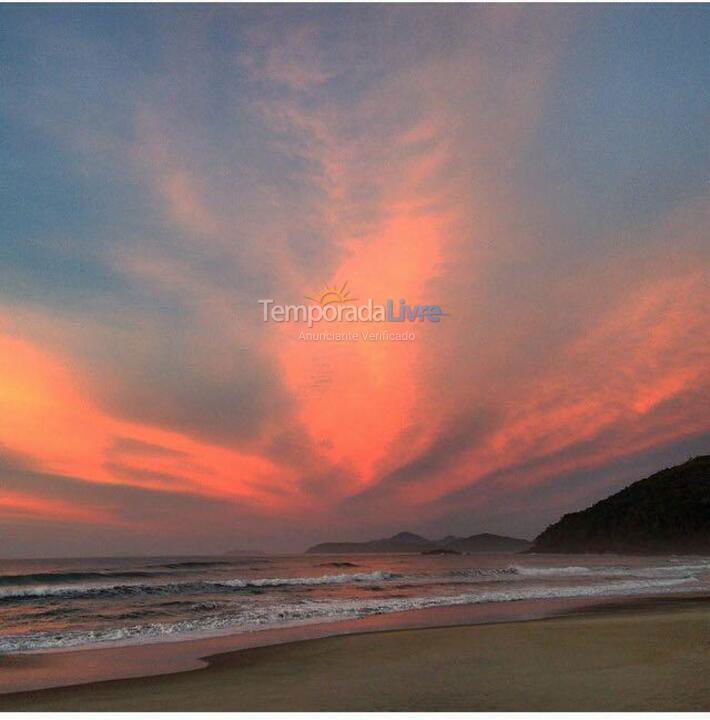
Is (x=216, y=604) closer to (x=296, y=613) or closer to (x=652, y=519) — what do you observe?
(x=296, y=613)

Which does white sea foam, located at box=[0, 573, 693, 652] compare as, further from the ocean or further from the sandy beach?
the sandy beach

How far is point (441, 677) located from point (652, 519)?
83.6m

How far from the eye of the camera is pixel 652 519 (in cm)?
7988

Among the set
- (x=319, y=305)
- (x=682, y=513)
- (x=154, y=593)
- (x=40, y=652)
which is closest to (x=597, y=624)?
(x=319, y=305)

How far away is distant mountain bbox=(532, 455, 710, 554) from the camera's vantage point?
73875 millimetres

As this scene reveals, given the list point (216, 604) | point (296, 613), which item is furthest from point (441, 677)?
point (216, 604)

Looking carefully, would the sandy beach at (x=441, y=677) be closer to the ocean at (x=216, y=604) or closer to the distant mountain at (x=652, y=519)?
the ocean at (x=216, y=604)

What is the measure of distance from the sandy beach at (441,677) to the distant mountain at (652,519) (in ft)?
230

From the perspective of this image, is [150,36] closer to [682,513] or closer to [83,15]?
[83,15]

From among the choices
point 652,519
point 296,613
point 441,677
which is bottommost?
point 441,677

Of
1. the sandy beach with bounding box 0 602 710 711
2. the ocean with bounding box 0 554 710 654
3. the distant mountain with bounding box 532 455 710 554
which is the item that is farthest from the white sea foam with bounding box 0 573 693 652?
the distant mountain with bounding box 532 455 710 554

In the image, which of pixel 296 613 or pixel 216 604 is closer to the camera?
pixel 296 613

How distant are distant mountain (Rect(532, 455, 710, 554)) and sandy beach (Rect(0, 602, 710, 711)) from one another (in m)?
70.2

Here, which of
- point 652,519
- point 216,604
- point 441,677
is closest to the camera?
point 441,677
